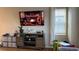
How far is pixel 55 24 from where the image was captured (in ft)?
→ 5.57

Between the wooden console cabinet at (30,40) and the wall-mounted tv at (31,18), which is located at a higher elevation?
the wall-mounted tv at (31,18)

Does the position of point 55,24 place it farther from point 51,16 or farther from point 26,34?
point 26,34

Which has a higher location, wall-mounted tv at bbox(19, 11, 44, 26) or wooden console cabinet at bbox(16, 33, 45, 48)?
wall-mounted tv at bbox(19, 11, 44, 26)

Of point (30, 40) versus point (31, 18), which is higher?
point (31, 18)

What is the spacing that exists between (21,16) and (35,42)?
0.49m
